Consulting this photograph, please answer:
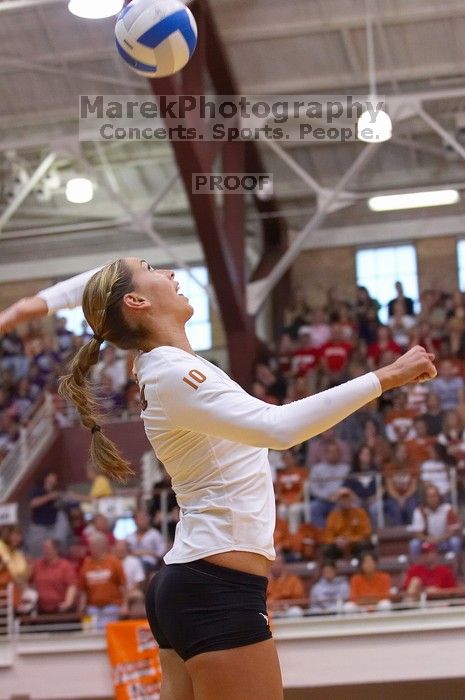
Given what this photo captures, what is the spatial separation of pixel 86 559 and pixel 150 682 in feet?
5.38

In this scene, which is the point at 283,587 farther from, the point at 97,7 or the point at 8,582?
the point at 97,7

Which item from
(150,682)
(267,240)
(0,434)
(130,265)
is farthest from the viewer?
(267,240)

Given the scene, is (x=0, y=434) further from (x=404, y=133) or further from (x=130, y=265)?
(x=130, y=265)

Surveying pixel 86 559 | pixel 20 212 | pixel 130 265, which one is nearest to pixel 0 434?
pixel 20 212

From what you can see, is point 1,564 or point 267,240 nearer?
point 1,564

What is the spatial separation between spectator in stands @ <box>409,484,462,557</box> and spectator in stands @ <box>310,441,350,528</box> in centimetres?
91

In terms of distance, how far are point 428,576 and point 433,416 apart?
9.94 feet

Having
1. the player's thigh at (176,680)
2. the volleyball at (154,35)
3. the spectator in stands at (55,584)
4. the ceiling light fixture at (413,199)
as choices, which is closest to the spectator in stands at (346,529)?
the spectator in stands at (55,584)

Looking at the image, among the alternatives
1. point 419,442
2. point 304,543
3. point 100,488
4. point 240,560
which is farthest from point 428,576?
point 240,560

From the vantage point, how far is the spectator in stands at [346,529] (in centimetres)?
1112

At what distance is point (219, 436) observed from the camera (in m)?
2.86

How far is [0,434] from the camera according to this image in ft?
55.0

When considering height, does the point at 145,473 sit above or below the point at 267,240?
below

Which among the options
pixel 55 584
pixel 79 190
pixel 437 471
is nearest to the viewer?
pixel 55 584
